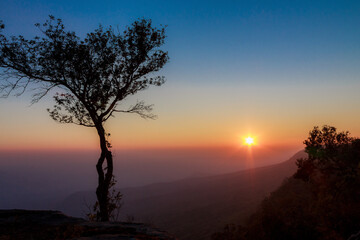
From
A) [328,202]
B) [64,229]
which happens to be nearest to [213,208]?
[328,202]

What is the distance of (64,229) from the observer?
8008mm

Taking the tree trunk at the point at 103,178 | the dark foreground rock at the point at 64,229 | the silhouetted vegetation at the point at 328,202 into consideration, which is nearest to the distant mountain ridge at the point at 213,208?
the tree trunk at the point at 103,178

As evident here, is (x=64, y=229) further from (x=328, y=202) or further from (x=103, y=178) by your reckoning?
(x=328, y=202)

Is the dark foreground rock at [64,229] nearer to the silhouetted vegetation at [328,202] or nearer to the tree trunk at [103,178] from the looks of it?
the tree trunk at [103,178]

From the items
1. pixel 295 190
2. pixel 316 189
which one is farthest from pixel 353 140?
pixel 295 190

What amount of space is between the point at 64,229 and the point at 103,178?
22.3ft

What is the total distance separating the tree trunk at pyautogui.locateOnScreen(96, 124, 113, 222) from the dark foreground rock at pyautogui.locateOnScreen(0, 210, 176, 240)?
4.71 metres

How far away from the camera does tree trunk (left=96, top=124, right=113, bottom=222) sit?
14539 mm

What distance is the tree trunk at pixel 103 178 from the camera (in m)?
14.5

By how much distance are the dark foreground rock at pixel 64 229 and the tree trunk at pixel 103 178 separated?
15.4 ft

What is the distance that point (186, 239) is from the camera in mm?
55062

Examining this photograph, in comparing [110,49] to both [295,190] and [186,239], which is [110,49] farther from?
[186,239]

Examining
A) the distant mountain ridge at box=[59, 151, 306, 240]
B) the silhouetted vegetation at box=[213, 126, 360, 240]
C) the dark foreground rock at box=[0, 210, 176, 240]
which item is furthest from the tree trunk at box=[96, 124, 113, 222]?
the silhouetted vegetation at box=[213, 126, 360, 240]

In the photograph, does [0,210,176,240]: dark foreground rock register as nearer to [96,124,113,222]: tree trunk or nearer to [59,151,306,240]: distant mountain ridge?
[96,124,113,222]: tree trunk
